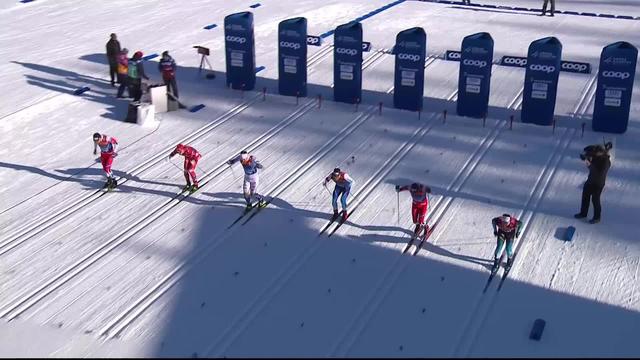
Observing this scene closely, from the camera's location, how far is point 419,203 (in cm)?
1207

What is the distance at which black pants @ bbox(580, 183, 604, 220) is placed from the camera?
1248 cm

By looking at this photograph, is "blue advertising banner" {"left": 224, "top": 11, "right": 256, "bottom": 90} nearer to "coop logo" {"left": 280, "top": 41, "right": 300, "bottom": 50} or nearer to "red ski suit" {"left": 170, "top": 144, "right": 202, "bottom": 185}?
"coop logo" {"left": 280, "top": 41, "right": 300, "bottom": 50}

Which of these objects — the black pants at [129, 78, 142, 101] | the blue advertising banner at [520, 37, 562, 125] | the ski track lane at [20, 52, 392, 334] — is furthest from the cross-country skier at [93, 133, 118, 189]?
the ski track lane at [20, 52, 392, 334]

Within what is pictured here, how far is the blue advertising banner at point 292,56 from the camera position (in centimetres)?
1828

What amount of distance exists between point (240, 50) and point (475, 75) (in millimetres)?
5675

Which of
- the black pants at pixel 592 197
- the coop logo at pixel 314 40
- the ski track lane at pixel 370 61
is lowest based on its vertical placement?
the ski track lane at pixel 370 61

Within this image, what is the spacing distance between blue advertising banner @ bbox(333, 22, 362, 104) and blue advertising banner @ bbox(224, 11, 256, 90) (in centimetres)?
217

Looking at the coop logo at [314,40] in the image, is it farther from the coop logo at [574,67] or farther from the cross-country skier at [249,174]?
the cross-country skier at [249,174]

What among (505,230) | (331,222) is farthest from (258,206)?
(505,230)

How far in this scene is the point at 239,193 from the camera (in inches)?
560

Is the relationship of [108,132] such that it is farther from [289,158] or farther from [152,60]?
[152,60]

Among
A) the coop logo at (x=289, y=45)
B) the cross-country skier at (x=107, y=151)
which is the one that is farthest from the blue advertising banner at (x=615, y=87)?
the cross-country skier at (x=107, y=151)

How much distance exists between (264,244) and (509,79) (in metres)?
10.7

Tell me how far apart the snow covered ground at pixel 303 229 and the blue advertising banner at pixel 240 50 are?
0.44m
